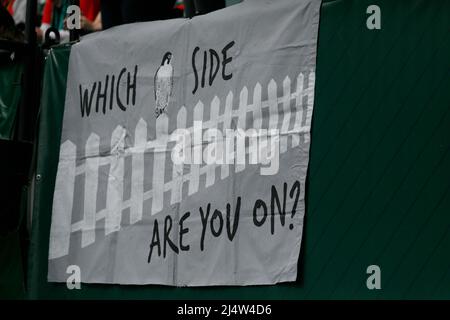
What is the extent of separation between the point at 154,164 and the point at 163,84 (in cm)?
53

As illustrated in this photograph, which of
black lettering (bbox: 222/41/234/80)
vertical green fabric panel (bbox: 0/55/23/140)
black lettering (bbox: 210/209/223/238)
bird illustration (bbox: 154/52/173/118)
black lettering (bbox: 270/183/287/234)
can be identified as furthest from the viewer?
vertical green fabric panel (bbox: 0/55/23/140)

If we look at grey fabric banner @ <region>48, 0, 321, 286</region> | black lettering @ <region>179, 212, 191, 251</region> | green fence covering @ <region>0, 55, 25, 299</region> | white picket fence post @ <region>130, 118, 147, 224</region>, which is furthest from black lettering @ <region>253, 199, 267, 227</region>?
green fence covering @ <region>0, 55, 25, 299</region>

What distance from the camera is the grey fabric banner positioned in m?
6.29

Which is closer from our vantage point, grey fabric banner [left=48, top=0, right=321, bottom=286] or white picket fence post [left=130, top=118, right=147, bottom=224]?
grey fabric banner [left=48, top=0, right=321, bottom=286]

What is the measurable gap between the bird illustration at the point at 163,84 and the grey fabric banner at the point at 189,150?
0.01 metres

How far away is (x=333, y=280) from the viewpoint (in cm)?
602

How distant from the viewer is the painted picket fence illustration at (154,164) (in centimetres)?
629

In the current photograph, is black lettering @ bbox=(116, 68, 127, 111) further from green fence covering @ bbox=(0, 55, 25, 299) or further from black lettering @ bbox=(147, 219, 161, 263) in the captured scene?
green fence covering @ bbox=(0, 55, 25, 299)

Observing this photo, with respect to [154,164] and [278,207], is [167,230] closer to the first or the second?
[154,164]

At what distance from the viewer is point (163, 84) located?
282 inches

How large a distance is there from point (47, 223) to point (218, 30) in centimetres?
206

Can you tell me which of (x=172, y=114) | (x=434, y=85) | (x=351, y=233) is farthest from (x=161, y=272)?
(x=434, y=85)

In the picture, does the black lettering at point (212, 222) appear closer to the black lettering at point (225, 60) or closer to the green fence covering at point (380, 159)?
the green fence covering at point (380, 159)
